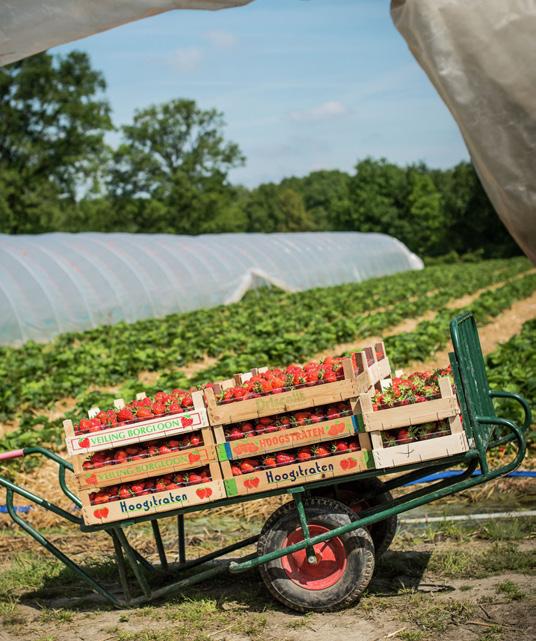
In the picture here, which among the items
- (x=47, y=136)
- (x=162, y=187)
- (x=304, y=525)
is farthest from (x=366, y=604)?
(x=162, y=187)

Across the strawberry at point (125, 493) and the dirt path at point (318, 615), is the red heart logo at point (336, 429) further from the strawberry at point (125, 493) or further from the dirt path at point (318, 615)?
the strawberry at point (125, 493)

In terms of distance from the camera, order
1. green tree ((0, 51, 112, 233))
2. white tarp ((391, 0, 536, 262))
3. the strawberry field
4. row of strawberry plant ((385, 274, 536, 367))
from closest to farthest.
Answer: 1. white tarp ((391, 0, 536, 262))
2. the strawberry field
3. row of strawberry plant ((385, 274, 536, 367))
4. green tree ((0, 51, 112, 233))

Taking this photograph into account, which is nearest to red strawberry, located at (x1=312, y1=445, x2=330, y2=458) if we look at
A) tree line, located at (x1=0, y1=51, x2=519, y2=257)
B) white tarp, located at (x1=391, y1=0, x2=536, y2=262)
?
white tarp, located at (x1=391, y1=0, x2=536, y2=262)

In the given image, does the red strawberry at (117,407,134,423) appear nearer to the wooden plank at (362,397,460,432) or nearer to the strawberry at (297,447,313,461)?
the strawberry at (297,447,313,461)

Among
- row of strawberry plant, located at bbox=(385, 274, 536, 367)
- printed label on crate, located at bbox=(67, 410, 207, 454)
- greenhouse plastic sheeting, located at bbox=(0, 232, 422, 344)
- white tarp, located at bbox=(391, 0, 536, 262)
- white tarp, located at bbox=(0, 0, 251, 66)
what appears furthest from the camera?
greenhouse plastic sheeting, located at bbox=(0, 232, 422, 344)

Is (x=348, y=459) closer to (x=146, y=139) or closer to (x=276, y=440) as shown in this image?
(x=276, y=440)

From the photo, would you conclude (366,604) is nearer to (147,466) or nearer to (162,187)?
(147,466)

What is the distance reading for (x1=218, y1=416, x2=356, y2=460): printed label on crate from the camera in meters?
4.23

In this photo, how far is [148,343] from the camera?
16.5 meters

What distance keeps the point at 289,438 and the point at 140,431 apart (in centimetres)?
76

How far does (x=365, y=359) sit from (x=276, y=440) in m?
0.64

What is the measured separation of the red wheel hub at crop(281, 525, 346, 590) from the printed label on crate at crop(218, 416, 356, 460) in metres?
0.45

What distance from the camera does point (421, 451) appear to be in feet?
13.6

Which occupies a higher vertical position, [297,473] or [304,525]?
[297,473]
